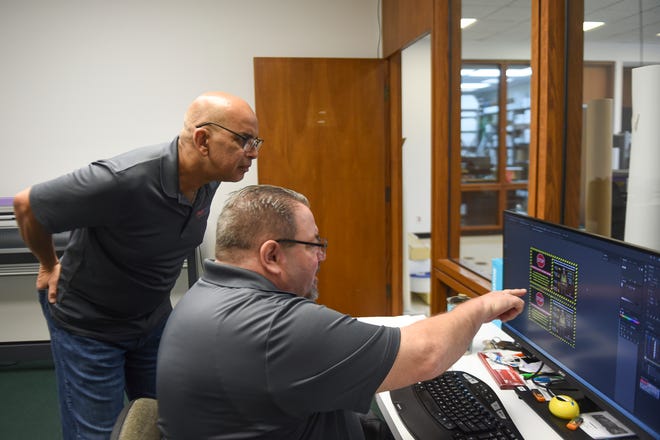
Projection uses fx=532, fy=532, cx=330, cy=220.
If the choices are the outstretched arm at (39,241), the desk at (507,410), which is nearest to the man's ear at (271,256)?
the desk at (507,410)

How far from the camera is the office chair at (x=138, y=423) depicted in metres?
0.97

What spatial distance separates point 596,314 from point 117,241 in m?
1.28

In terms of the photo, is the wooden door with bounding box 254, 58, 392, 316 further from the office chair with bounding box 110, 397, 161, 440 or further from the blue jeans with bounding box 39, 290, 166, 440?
the office chair with bounding box 110, 397, 161, 440

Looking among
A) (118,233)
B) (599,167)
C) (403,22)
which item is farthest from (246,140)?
(403,22)

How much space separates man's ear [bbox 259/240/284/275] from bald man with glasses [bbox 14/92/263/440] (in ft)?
2.04

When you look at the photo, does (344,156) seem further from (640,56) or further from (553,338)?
(553,338)

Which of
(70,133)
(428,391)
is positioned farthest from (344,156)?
(428,391)

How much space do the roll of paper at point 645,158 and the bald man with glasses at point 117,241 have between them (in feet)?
3.70

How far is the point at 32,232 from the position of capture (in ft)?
5.21

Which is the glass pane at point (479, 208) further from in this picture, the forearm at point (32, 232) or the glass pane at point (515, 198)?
the forearm at point (32, 232)

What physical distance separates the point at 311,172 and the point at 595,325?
8.28 feet

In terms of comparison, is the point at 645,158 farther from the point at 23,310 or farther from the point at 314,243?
the point at 23,310

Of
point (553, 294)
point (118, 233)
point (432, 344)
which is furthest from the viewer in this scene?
point (118, 233)

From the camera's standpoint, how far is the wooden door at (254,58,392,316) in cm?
339
